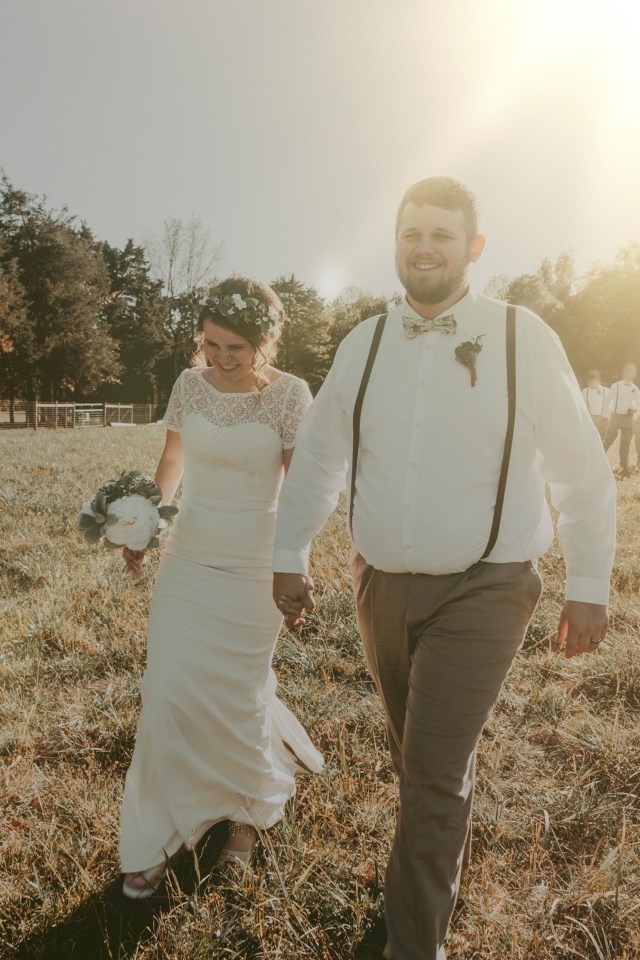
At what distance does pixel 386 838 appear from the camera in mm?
3107

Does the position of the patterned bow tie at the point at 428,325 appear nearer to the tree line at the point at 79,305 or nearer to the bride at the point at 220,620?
the bride at the point at 220,620

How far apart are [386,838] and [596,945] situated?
0.93 meters

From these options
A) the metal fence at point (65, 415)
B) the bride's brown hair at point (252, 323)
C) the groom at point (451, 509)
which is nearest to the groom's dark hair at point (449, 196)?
the groom at point (451, 509)

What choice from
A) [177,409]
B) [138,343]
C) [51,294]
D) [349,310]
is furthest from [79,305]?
[177,409]

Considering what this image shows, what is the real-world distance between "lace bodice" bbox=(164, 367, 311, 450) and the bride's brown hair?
0.15m

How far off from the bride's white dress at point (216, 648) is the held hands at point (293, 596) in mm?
532

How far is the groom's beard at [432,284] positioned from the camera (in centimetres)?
278

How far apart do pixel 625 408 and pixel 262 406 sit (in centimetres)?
1322

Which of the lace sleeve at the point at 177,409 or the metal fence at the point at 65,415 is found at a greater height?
the metal fence at the point at 65,415

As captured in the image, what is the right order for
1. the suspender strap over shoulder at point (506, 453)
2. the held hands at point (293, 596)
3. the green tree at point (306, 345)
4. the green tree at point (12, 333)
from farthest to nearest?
the green tree at point (306, 345)
the green tree at point (12, 333)
the held hands at point (293, 596)
the suspender strap over shoulder at point (506, 453)

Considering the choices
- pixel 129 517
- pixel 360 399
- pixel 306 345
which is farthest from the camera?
pixel 306 345

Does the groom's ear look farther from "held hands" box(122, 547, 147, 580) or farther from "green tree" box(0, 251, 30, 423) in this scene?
"green tree" box(0, 251, 30, 423)

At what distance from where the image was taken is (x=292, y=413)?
3859 mm

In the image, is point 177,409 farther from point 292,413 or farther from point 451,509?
point 451,509
